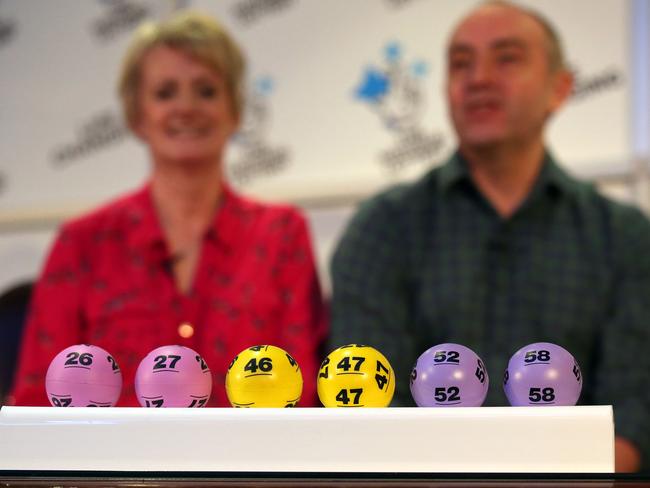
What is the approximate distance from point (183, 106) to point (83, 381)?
1.23 meters

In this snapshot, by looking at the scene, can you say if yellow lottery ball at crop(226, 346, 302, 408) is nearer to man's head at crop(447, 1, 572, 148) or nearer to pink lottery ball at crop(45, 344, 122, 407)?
pink lottery ball at crop(45, 344, 122, 407)

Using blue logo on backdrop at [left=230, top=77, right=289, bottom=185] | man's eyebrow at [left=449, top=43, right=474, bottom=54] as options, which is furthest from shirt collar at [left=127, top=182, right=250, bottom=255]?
blue logo on backdrop at [left=230, top=77, right=289, bottom=185]

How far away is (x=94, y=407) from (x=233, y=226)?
47.3 inches

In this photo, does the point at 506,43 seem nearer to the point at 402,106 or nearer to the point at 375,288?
the point at 375,288

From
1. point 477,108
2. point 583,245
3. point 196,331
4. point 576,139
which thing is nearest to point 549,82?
point 477,108

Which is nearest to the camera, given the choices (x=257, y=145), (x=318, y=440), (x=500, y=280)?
(x=318, y=440)

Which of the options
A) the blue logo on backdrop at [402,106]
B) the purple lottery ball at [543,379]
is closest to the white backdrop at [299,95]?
the blue logo on backdrop at [402,106]

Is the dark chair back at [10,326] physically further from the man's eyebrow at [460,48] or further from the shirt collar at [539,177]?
the man's eyebrow at [460,48]

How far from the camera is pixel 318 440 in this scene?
0.73 meters

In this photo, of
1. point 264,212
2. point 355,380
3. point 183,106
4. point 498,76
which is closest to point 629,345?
point 498,76

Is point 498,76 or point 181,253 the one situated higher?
point 498,76

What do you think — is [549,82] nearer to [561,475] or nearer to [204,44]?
[204,44]

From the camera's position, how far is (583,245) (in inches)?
72.8

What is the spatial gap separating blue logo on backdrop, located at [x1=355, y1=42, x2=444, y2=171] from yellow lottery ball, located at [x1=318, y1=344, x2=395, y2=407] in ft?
5.92
